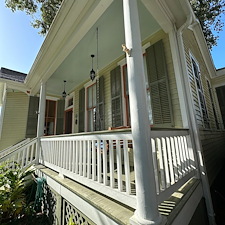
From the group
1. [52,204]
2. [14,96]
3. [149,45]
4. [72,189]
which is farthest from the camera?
[14,96]

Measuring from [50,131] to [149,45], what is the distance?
21.3ft

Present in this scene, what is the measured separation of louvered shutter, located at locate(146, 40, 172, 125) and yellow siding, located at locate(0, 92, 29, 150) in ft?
21.1

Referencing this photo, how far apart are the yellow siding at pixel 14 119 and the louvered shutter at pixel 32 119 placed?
57 centimetres

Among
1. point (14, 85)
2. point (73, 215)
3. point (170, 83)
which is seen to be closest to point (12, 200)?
point (73, 215)

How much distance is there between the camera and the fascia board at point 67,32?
7.66 feet

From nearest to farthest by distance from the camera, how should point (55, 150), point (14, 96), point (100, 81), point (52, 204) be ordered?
point (52, 204) → point (55, 150) → point (100, 81) → point (14, 96)

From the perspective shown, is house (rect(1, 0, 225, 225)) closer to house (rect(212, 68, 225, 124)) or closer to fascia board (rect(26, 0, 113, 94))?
fascia board (rect(26, 0, 113, 94))

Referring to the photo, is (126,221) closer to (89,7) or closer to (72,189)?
(72,189)

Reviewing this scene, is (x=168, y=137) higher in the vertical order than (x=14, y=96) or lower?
lower

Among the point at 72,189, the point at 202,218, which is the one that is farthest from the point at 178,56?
the point at 72,189

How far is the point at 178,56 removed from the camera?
9.02ft

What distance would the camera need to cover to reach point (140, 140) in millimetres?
1221

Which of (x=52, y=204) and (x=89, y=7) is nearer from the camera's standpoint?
(x=89, y=7)

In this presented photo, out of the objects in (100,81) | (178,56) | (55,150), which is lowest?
(55,150)
